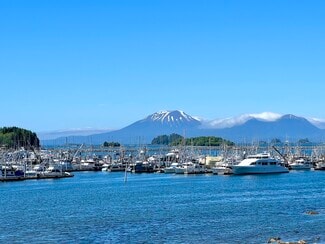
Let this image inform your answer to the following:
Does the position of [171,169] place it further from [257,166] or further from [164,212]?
[164,212]

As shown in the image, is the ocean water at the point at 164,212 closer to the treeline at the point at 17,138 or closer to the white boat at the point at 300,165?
the white boat at the point at 300,165

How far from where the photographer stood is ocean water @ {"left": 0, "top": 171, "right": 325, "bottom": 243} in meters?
42.2

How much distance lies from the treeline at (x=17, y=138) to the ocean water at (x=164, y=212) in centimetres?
8760

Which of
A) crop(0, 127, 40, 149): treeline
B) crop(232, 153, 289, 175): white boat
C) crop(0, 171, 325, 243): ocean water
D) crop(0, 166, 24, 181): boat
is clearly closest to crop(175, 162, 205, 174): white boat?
crop(232, 153, 289, 175): white boat

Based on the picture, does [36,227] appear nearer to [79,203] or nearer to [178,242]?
[178,242]

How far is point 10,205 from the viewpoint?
64125 mm

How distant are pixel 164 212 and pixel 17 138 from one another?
132263mm

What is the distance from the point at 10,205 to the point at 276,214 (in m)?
24.4

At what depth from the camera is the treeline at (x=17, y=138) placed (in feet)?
579

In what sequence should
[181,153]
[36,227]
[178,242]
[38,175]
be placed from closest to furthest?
[178,242] → [36,227] → [38,175] → [181,153]

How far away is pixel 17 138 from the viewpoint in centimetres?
18212

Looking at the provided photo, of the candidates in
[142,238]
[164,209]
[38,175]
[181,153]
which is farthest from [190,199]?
[181,153]

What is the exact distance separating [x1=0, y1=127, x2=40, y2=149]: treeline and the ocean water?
87.6 metres

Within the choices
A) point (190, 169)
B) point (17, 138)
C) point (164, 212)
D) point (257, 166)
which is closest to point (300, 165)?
point (257, 166)
